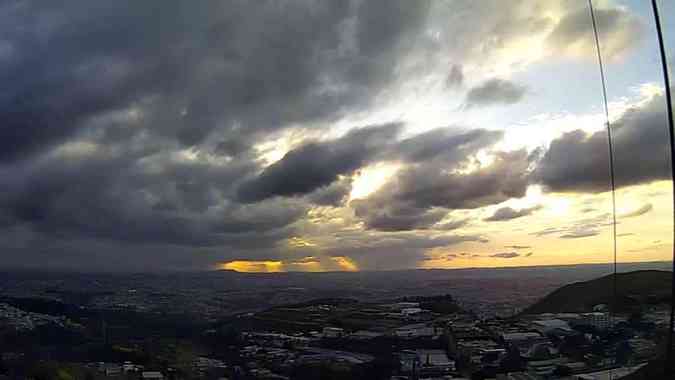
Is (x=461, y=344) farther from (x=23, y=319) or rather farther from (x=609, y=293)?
(x=23, y=319)

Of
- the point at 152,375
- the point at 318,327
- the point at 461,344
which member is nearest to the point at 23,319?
the point at 152,375

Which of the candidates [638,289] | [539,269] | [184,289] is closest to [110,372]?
[184,289]

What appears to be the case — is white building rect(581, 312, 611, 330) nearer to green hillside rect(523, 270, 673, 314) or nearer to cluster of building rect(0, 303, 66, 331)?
green hillside rect(523, 270, 673, 314)

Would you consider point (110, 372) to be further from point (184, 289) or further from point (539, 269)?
point (539, 269)

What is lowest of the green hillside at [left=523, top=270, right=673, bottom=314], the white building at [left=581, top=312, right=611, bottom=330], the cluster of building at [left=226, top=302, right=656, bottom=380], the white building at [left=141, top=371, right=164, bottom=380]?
the white building at [left=141, top=371, right=164, bottom=380]

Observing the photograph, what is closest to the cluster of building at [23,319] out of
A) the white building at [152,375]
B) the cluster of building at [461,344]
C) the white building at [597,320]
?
the white building at [152,375]

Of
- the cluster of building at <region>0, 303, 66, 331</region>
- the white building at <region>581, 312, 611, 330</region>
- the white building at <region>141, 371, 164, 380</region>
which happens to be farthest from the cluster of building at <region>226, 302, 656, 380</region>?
the cluster of building at <region>0, 303, 66, 331</region>
